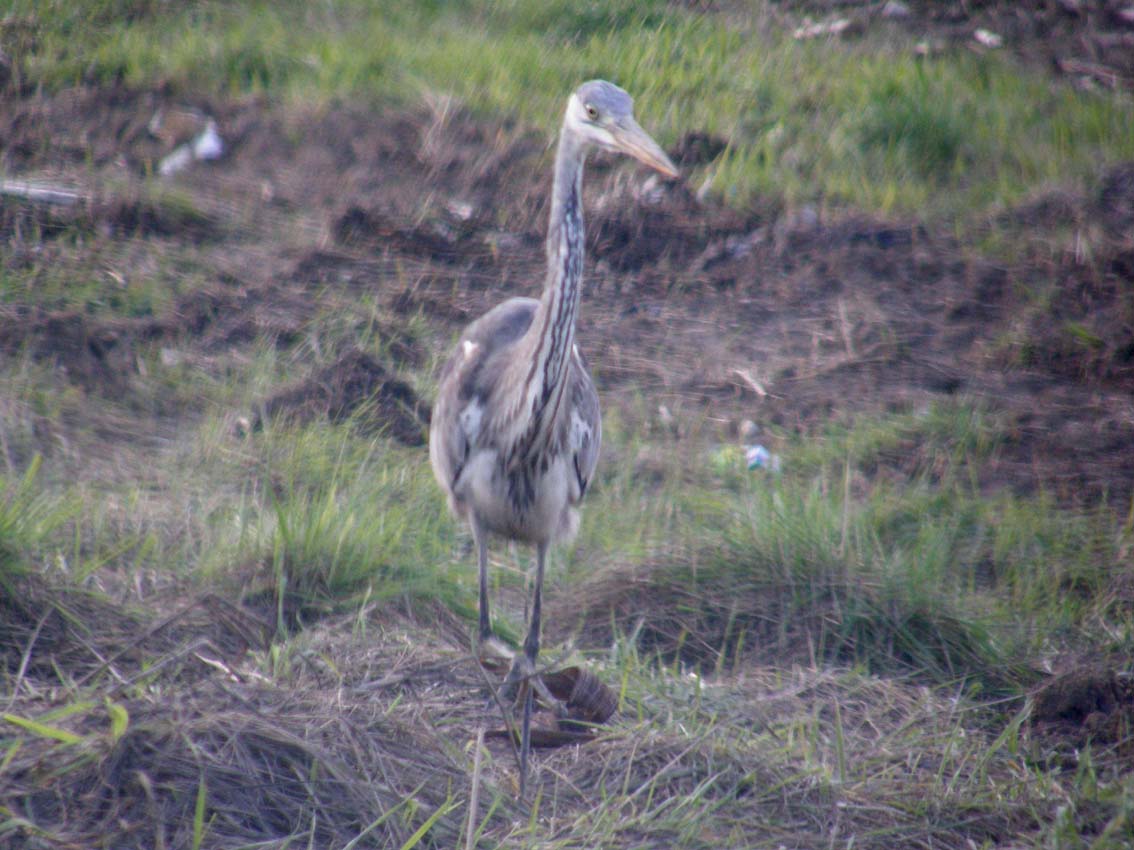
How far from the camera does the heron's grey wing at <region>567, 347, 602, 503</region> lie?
4316 millimetres

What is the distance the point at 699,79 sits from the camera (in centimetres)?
877

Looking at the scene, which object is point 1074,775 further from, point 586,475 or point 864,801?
point 586,475

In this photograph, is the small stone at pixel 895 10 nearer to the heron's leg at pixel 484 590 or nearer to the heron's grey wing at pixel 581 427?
the heron's grey wing at pixel 581 427

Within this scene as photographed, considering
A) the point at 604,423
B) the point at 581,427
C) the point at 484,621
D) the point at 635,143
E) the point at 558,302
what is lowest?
the point at 604,423

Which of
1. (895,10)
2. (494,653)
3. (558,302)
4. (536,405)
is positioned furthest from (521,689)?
(895,10)

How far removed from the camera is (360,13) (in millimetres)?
9867

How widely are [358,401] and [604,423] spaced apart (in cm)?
114

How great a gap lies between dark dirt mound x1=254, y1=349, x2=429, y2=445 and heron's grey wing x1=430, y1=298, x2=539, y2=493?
0.83 meters

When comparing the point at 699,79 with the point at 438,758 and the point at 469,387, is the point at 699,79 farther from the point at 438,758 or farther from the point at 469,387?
the point at 438,758

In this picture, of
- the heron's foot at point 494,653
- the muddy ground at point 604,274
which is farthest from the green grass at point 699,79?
the heron's foot at point 494,653

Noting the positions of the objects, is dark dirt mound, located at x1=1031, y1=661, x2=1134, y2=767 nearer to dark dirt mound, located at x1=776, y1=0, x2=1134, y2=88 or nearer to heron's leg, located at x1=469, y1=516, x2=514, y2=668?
heron's leg, located at x1=469, y1=516, x2=514, y2=668

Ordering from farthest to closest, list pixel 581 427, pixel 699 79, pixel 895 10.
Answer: pixel 895 10
pixel 699 79
pixel 581 427

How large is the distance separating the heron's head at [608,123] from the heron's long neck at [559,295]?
Result: 0.17 feet

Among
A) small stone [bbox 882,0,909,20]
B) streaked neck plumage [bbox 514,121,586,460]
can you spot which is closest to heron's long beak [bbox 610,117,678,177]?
streaked neck plumage [bbox 514,121,586,460]
